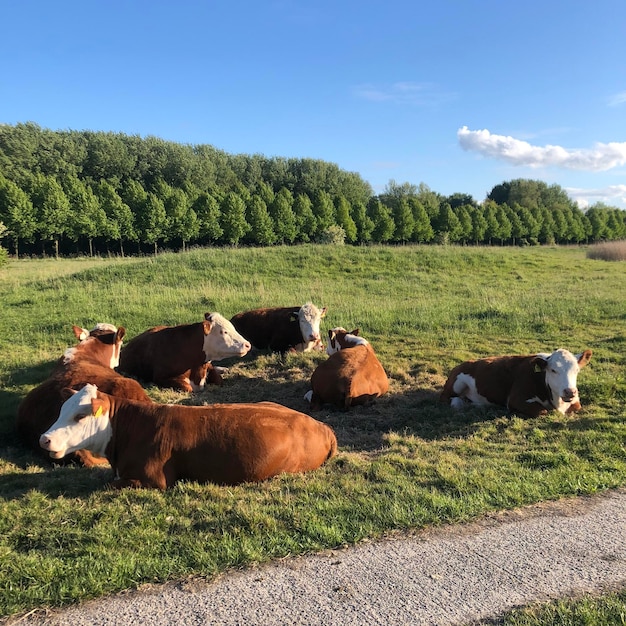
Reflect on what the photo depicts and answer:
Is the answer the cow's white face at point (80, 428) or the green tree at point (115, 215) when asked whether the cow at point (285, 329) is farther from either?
the green tree at point (115, 215)

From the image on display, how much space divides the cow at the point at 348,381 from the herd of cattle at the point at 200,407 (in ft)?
0.06

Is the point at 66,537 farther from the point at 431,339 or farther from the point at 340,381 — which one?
the point at 431,339

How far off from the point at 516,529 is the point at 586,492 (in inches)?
46.7

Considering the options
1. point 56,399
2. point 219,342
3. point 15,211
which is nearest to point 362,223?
point 15,211

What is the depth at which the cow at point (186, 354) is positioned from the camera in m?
9.35

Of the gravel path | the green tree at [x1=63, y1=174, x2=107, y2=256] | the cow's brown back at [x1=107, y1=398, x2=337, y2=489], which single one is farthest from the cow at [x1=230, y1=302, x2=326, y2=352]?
the green tree at [x1=63, y1=174, x2=107, y2=256]

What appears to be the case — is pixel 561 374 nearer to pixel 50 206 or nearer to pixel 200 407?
pixel 200 407

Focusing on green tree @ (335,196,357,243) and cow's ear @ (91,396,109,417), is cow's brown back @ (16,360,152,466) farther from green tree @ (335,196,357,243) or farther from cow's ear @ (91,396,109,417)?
green tree @ (335,196,357,243)

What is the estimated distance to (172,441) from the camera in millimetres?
5086

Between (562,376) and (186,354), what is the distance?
619 centimetres

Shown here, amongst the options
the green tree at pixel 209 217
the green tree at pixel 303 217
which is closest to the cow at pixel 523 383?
the green tree at pixel 209 217

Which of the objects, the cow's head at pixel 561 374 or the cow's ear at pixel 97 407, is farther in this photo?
the cow's head at pixel 561 374

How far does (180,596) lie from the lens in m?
3.32

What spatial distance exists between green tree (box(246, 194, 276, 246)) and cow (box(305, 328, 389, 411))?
2018 inches
